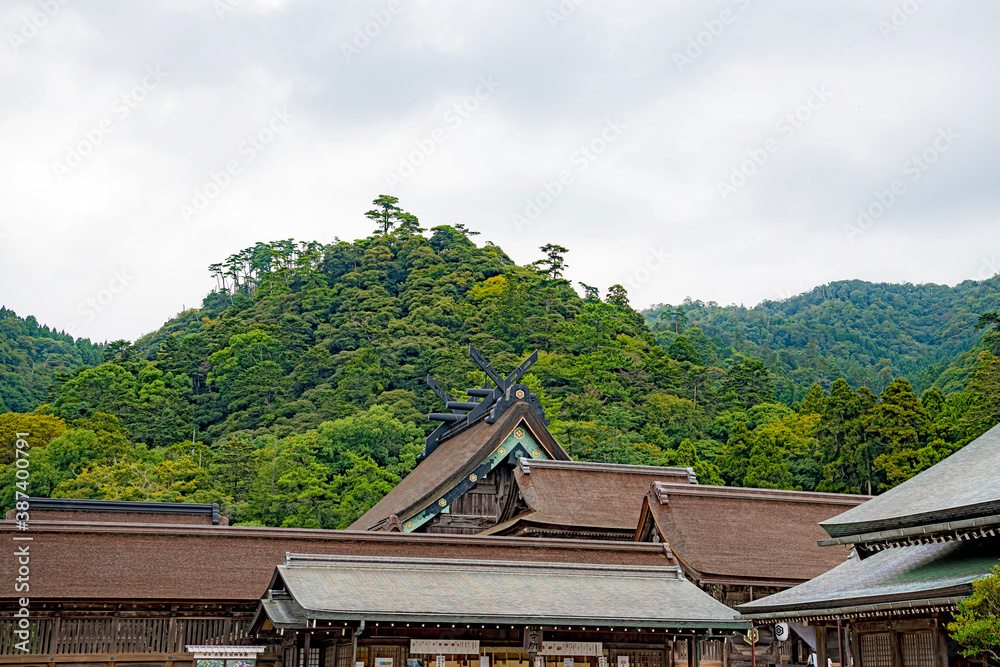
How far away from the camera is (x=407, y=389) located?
62812 millimetres

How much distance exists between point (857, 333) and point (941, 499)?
99.3 metres

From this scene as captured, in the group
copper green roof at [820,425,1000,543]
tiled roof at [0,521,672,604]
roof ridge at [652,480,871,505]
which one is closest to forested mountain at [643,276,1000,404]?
roof ridge at [652,480,871,505]

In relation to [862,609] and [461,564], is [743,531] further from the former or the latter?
[862,609]

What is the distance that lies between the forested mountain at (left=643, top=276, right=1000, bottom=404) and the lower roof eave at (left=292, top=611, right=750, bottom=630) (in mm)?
49872

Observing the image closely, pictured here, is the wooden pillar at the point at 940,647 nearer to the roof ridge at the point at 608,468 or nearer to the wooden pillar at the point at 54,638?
the roof ridge at the point at 608,468

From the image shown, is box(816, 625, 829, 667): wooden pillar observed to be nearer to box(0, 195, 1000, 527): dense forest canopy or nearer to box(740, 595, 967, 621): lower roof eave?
box(740, 595, 967, 621): lower roof eave

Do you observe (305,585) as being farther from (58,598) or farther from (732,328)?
(732,328)

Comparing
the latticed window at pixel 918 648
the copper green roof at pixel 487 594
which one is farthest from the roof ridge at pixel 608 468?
the latticed window at pixel 918 648

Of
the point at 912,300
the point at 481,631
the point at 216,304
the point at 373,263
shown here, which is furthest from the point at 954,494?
the point at 912,300

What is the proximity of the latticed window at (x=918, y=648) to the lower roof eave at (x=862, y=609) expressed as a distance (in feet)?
2.25

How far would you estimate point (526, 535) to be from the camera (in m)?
21.9

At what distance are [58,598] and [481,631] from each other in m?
6.78

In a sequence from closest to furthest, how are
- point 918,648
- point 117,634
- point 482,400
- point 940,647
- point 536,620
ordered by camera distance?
point 940,647 → point 918,648 → point 536,620 → point 117,634 → point 482,400

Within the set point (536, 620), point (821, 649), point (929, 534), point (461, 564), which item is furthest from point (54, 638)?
point (929, 534)
